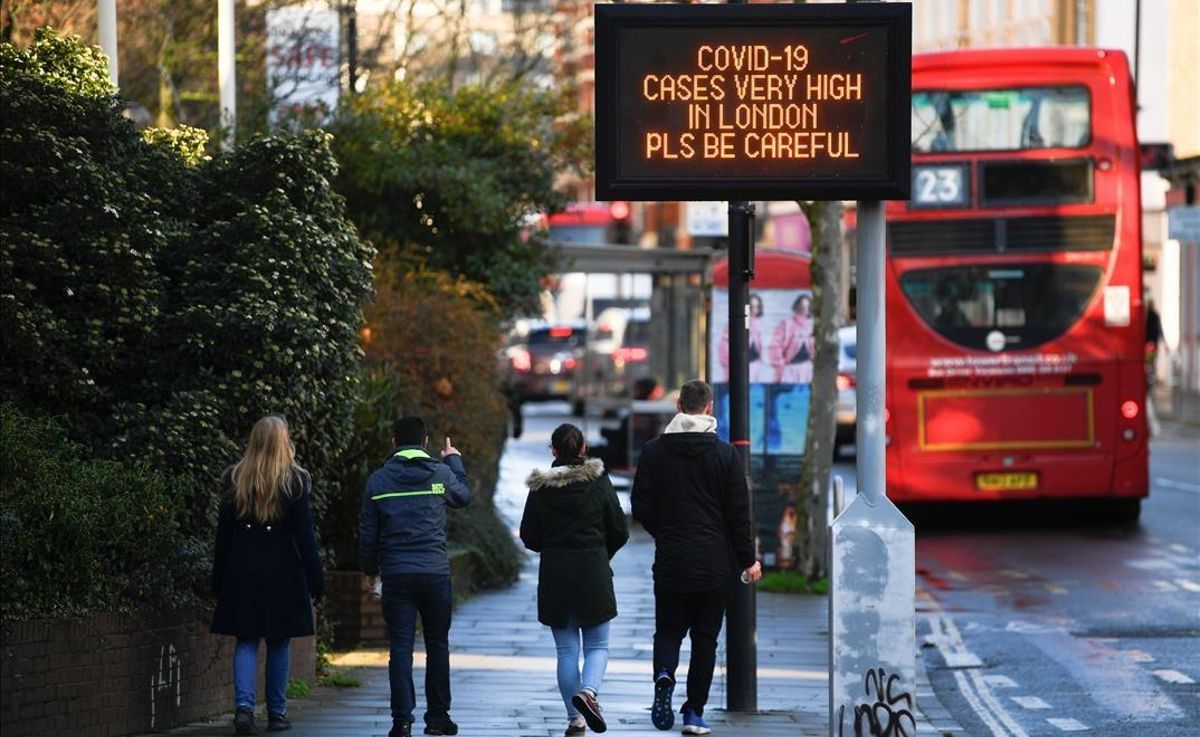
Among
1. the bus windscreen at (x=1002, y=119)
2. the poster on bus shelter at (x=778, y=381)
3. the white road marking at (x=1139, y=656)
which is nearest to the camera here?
the white road marking at (x=1139, y=656)

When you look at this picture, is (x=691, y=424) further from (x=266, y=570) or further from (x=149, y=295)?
(x=149, y=295)

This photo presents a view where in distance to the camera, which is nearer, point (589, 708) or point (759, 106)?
point (759, 106)

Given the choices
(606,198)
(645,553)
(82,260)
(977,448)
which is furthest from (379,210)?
(606,198)

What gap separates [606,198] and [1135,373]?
13.4m

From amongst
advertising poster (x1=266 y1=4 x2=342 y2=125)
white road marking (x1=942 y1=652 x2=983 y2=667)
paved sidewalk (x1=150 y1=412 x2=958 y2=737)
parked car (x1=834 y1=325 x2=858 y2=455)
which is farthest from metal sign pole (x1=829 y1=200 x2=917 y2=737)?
parked car (x1=834 y1=325 x2=858 y2=455)

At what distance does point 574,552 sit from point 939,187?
12253 millimetres

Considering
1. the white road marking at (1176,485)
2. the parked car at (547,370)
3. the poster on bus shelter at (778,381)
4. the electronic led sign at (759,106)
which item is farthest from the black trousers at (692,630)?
the parked car at (547,370)

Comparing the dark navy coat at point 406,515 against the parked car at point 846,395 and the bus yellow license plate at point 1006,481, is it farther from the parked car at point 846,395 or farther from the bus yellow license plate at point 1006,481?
the parked car at point 846,395

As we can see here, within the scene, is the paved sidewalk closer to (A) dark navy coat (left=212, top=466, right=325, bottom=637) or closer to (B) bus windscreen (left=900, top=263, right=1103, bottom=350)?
(A) dark navy coat (left=212, top=466, right=325, bottom=637)

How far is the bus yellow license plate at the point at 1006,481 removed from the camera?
2208 centimetres

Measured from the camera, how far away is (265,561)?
10453mm

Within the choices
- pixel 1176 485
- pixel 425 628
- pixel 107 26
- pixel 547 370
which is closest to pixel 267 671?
pixel 425 628

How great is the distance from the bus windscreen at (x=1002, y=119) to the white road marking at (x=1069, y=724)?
35.5 ft

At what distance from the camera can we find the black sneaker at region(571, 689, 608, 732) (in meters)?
10.3
